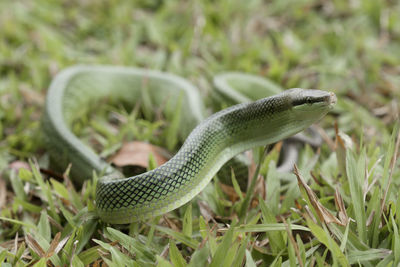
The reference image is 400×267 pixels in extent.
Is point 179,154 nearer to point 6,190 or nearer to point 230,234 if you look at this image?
point 230,234

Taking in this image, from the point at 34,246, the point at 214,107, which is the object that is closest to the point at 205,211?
the point at 34,246

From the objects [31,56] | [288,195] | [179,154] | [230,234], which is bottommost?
[288,195]

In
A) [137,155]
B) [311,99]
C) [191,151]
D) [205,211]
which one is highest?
[311,99]

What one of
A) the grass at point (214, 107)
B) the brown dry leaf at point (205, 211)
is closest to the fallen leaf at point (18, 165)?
the grass at point (214, 107)

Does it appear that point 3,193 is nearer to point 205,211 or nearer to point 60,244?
point 60,244

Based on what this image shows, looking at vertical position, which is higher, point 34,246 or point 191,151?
point 191,151

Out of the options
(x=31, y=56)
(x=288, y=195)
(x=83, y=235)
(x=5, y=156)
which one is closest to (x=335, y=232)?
(x=288, y=195)
